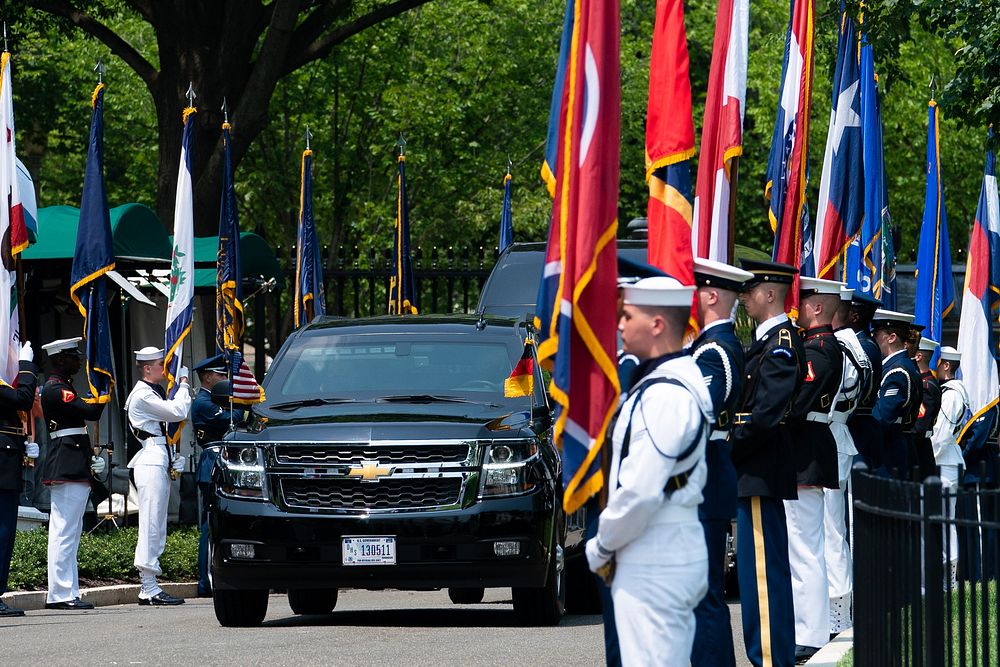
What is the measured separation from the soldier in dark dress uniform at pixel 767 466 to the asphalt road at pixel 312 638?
1362mm

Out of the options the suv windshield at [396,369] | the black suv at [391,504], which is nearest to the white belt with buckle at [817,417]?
the black suv at [391,504]

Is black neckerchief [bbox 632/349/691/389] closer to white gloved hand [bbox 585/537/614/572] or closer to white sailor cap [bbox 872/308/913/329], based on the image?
white gloved hand [bbox 585/537/614/572]

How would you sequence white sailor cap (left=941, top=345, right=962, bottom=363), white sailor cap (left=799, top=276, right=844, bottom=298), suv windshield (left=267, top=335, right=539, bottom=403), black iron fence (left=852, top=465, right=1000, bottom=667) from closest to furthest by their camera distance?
1. black iron fence (left=852, top=465, right=1000, bottom=667)
2. white sailor cap (left=799, top=276, right=844, bottom=298)
3. suv windshield (left=267, top=335, right=539, bottom=403)
4. white sailor cap (left=941, top=345, right=962, bottom=363)

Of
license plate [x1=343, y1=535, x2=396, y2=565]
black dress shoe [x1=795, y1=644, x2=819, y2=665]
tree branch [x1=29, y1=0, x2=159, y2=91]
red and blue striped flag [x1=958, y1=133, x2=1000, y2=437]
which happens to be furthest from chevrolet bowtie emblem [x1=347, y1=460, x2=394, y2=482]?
tree branch [x1=29, y1=0, x2=159, y2=91]

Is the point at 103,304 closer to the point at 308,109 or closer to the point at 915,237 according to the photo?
the point at 308,109

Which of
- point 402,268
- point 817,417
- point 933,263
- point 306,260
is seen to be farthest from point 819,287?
point 402,268

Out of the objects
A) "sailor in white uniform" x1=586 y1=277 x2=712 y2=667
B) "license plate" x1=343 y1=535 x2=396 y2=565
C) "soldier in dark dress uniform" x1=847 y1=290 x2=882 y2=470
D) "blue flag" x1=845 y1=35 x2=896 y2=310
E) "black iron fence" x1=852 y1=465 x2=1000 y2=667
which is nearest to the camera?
"black iron fence" x1=852 y1=465 x2=1000 y2=667

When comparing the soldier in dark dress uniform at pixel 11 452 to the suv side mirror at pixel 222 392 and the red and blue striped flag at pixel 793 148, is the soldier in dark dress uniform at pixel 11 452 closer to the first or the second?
the suv side mirror at pixel 222 392

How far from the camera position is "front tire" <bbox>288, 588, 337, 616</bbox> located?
43.3 ft

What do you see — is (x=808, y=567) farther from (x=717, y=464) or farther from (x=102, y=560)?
(x=102, y=560)

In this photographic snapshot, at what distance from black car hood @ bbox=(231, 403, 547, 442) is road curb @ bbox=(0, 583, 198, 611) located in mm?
3431

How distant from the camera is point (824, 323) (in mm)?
10031

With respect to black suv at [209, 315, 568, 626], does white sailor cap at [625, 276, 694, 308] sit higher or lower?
higher

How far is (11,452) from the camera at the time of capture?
1338cm
